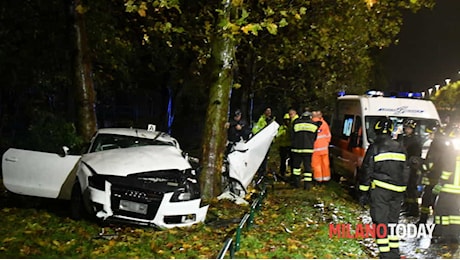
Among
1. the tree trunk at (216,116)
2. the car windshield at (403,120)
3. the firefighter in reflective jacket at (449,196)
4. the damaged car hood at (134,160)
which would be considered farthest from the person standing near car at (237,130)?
the firefighter in reflective jacket at (449,196)

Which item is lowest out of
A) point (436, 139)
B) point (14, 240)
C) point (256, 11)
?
point (14, 240)

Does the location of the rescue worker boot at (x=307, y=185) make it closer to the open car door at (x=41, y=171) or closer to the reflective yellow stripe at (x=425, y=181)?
the reflective yellow stripe at (x=425, y=181)

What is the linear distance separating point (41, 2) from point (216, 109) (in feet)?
37.0

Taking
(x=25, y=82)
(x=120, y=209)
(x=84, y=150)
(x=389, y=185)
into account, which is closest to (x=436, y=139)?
(x=389, y=185)

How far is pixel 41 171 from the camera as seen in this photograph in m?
8.59

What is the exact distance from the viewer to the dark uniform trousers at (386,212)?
671cm

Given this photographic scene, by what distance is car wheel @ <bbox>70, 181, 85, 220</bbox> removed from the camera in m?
8.20

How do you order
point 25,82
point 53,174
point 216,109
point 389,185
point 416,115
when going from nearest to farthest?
point 389,185, point 53,174, point 216,109, point 416,115, point 25,82

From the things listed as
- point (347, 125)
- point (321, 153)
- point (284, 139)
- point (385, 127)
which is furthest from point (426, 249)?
point (284, 139)

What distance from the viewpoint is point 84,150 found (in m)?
9.26

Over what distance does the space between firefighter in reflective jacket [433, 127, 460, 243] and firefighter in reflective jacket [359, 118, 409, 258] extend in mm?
1228

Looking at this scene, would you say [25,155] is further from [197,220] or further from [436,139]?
[436,139]

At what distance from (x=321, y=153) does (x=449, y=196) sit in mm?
4750

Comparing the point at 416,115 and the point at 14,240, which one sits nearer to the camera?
the point at 14,240
